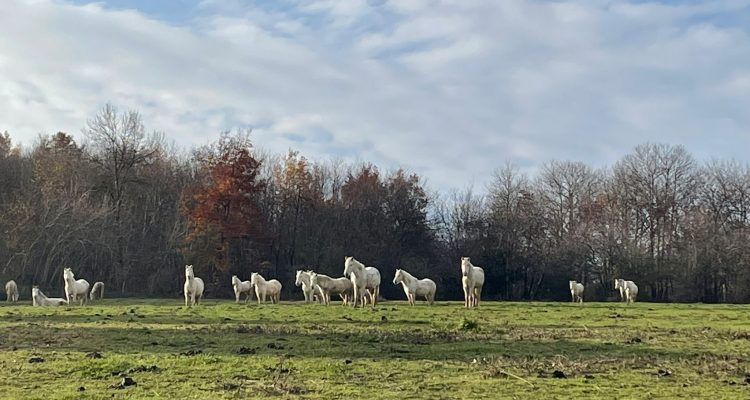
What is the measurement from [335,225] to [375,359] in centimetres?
5319

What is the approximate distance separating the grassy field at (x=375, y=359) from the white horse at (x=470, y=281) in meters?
9.17

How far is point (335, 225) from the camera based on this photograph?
217 feet

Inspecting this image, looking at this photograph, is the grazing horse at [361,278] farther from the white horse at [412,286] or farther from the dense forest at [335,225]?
the dense forest at [335,225]

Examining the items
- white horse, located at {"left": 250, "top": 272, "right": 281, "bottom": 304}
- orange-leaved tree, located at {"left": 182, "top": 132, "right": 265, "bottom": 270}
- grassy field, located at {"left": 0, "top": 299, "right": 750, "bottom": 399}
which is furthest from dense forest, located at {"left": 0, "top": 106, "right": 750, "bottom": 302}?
grassy field, located at {"left": 0, "top": 299, "right": 750, "bottom": 399}

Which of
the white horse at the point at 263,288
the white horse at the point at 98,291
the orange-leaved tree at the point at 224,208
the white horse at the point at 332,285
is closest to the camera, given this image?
the white horse at the point at 332,285

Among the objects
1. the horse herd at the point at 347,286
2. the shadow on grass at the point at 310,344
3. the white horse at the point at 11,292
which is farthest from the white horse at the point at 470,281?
the white horse at the point at 11,292

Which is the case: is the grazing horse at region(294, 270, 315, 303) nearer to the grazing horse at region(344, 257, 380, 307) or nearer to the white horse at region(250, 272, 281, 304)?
the white horse at region(250, 272, 281, 304)

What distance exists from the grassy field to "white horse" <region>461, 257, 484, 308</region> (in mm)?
9170

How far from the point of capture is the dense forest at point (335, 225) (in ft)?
176

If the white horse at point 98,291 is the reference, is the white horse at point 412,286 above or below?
above

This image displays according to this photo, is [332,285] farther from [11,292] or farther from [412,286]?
[11,292]

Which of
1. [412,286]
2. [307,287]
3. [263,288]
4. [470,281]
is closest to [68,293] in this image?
[263,288]

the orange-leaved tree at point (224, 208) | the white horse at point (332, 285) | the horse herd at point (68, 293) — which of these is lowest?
the horse herd at point (68, 293)

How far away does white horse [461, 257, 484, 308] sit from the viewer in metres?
32.0
